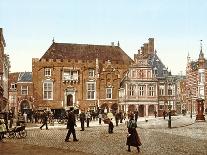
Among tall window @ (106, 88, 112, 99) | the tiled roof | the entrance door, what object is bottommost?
the entrance door

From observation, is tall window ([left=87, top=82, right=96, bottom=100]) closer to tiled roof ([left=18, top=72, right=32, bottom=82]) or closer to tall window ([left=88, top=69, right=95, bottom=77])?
tall window ([left=88, top=69, right=95, bottom=77])

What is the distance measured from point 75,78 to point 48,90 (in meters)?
4.24

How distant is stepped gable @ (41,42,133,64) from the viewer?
61522 mm

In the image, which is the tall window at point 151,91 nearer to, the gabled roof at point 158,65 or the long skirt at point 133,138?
Result: the gabled roof at point 158,65

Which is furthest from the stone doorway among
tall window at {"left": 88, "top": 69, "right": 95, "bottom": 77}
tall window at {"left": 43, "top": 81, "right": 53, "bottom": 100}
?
tall window at {"left": 43, "top": 81, "right": 53, "bottom": 100}

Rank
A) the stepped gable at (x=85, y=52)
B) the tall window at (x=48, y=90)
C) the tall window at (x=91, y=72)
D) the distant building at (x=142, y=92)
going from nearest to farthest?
the tall window at (x=48, y=90), the distant building at (x=142, y=92), the tall window at (x=91, y=72), the stepped gable at (x=85, y=52)

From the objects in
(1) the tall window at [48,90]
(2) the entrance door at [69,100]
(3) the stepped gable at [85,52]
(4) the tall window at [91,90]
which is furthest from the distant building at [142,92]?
(1) the tall window at [48,90]

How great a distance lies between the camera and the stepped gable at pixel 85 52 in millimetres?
61522

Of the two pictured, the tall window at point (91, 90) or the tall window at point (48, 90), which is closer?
the tall window at point (48, 90)

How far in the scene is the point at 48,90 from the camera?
59.3m

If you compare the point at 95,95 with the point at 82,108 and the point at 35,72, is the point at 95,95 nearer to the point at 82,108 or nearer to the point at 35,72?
the point at 82,108

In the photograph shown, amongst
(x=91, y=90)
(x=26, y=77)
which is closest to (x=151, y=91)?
(x=91, y=90)

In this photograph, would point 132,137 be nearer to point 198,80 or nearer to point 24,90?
point 24,90

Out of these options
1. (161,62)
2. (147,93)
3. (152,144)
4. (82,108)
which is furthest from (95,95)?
(152,144)
